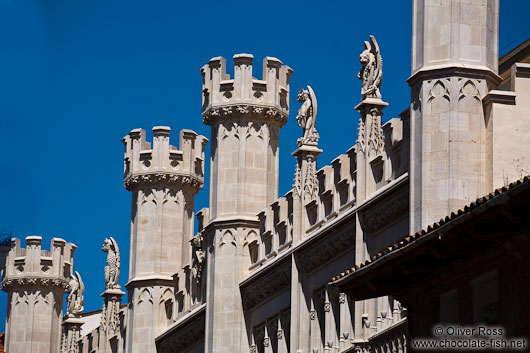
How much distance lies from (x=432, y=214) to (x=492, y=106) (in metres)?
2.59

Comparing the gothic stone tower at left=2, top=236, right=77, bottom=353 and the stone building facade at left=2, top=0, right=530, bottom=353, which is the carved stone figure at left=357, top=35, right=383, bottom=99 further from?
the gothic stone tower at left=2, top=236, right=77, bottom=353

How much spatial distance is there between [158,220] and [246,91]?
720cm

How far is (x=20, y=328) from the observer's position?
69.6m

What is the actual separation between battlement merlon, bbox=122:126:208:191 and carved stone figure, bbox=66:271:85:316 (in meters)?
7.80

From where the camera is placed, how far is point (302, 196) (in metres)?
46.7

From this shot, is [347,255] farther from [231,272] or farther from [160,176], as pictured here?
[160,176]

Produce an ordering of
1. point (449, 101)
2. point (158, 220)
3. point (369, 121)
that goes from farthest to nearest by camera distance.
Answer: point (158, 220), point (369, 121), point (449, 101)

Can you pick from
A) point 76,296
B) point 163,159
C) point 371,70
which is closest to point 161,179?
point 163,159

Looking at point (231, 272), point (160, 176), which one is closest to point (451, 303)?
point (231, 272)

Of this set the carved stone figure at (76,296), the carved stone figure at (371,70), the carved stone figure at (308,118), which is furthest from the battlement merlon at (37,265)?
the carved stone figure at (371,70)

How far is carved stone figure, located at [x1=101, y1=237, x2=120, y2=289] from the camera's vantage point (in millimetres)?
60938

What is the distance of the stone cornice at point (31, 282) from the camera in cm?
6907

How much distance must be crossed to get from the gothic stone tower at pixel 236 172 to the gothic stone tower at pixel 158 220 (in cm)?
526

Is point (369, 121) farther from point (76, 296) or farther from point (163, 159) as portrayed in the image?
point (76, 296)
